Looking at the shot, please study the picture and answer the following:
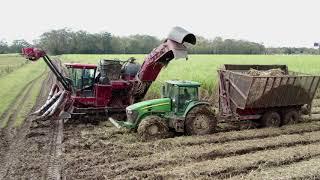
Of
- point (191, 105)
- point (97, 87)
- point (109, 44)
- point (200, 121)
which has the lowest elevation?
point (200, 121)

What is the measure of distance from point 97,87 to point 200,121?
4427mm

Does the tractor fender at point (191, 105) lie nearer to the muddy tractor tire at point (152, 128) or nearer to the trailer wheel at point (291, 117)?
the muddy tractor tire at point (152, 128)

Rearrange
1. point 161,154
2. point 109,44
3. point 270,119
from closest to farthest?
point 161,154
point 270,119
point 109,44

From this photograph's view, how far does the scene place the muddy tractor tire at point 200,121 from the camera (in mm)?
12672

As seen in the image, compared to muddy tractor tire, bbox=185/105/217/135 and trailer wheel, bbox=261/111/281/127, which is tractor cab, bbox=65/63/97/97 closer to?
muddy tractor tire, bbox=185/105/217/135

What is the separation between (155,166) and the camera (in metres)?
9.86

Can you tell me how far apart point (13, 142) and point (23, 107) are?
282 inches

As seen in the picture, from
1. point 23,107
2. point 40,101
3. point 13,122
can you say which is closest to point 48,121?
point 13,122

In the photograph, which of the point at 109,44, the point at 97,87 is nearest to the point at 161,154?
the point at 97,87

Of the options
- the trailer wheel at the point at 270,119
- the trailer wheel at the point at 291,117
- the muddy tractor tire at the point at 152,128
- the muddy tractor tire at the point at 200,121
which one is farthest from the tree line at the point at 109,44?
the muddy tractor tire at the point at 152,128

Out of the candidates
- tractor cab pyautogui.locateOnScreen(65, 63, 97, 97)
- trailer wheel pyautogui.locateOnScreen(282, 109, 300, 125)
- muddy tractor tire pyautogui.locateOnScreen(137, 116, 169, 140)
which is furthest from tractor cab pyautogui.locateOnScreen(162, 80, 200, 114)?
tractor cab pyautogui.locateOnScreen(65, 63, 97, 97)

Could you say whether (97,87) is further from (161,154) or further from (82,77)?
(161,154)

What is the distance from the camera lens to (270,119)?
46.1ft

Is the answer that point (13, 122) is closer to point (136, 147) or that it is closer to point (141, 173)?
point (136, 147)
